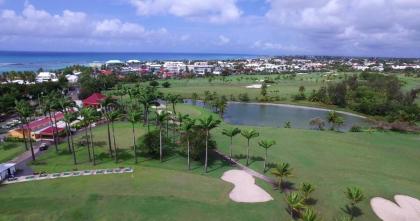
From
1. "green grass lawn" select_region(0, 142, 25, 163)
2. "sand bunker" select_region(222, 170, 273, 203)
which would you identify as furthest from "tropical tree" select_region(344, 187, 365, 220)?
"green grass lawn" select_region(0, 142, 25, 163)

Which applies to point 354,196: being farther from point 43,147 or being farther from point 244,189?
point 43,147

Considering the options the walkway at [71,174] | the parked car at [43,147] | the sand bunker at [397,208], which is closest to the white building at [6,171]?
the walkway at [71,174]

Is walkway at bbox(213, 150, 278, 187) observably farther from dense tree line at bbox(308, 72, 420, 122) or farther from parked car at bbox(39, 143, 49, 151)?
dense tree line at bbox(308, 72, 420, 122)

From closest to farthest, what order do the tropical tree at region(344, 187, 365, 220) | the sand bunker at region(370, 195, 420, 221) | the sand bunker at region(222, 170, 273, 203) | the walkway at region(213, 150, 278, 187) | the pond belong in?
the tropical tree at region(344, 187, 365, 220) → the sand bunker at region(370, 195, 420, 221) → the sand bunker at region(222, 170, 273, 203) → the walkway at region(213, 150, 278, 187) → the pond

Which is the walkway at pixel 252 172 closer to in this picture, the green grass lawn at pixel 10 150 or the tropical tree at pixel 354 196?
the tropical tree at pixel 354 196

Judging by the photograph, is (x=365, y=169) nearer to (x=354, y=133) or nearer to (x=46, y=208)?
(x=354, y=133)

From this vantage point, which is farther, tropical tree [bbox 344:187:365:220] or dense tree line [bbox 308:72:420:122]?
dense tree line [bbox 308:72:420:122]

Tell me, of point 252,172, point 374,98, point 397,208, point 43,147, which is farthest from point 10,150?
point 374,98

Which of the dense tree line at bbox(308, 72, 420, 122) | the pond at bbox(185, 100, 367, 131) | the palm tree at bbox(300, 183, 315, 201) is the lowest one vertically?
the pond at bbox(185, 100, 367, 131)
